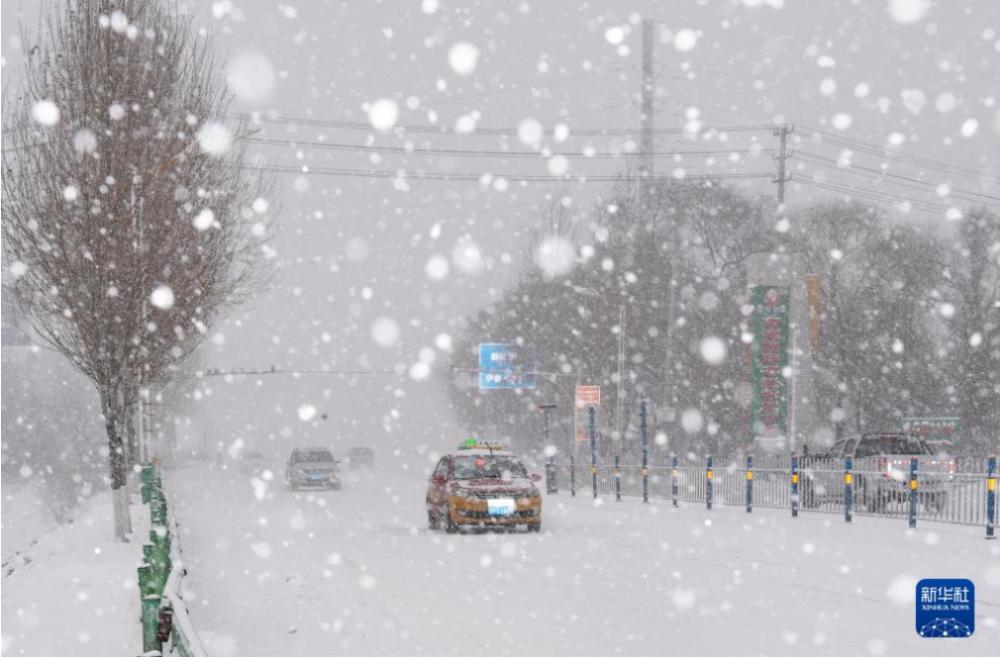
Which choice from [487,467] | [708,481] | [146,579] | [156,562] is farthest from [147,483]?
[146,579]

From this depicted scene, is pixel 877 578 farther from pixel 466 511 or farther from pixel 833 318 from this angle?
pixel 833 318

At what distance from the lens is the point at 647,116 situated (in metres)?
51.6

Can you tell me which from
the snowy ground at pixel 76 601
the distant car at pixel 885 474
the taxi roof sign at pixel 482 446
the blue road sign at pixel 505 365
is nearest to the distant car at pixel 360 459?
the blue road sign at pixel 505 365

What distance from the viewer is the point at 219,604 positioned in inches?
459

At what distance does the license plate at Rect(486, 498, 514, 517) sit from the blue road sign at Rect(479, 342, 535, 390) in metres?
43.4

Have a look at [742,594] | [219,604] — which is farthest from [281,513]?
[742,594]

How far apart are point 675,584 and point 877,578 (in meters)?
2.41

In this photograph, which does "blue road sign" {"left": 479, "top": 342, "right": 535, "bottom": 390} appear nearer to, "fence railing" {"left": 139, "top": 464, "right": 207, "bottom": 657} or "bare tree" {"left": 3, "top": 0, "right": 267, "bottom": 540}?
"bare tree" {"left": 3, "top": 0, "right": 267, "bottom": 540}

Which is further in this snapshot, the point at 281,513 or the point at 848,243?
the point at 848,243

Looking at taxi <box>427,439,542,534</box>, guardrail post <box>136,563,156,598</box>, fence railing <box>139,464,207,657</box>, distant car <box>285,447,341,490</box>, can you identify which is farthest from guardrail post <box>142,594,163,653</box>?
distant car <box>285,447,341,490</box>

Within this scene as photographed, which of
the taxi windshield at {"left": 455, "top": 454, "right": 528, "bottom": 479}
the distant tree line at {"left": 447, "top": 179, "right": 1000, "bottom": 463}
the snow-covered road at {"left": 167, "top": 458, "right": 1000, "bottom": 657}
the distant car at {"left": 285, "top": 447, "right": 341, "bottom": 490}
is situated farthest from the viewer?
the distant tree line at {"left": 447, "top": 179, "right": 1000, "bottom": 463}

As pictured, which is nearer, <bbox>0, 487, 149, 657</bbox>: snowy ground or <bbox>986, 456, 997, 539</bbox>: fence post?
<bbox>0, 487, 149, 657</bbox>: snowy ground

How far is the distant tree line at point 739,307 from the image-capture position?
191 feet

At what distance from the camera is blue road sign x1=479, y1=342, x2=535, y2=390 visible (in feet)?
206
